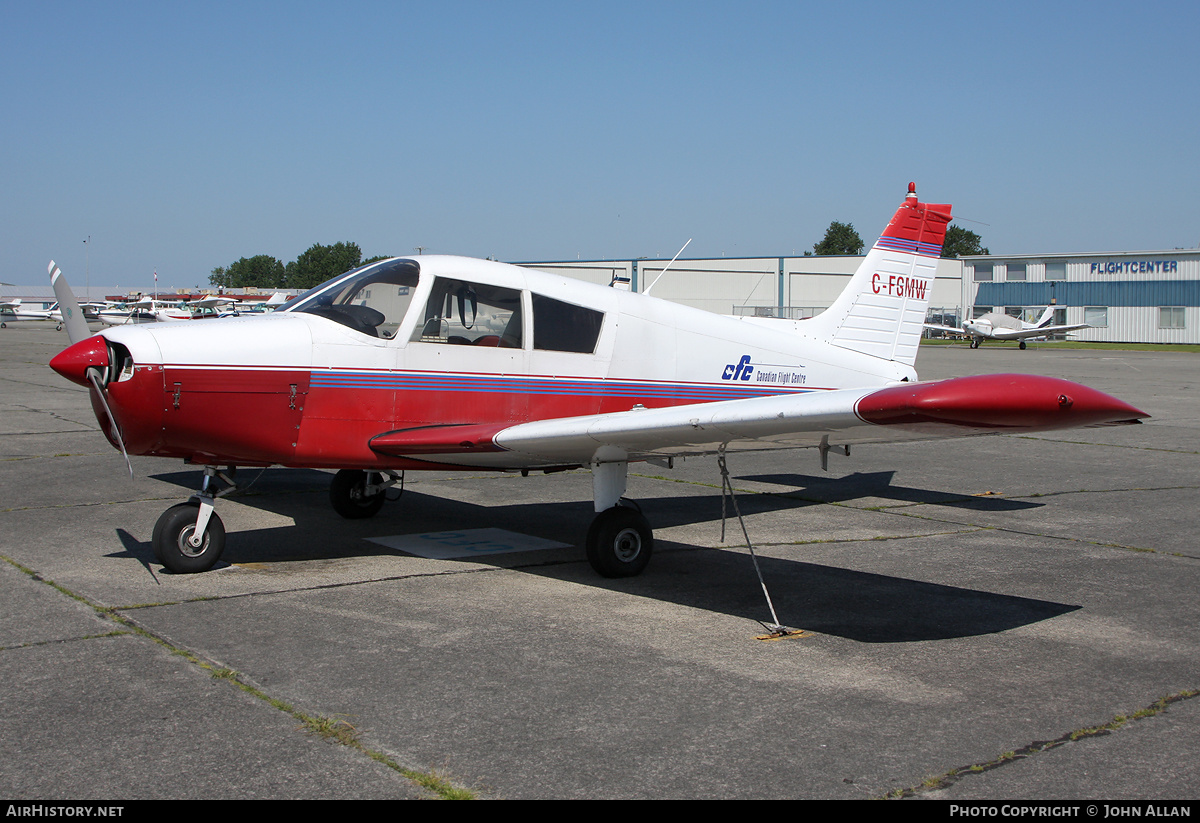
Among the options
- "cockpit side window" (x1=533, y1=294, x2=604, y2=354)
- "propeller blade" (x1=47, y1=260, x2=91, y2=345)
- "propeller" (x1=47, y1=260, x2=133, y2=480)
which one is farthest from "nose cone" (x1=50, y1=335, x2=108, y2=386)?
"cockpit side window" (x1=533, y1=294, x2=604, y2=354)

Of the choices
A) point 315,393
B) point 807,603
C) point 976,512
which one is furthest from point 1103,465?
point 315,393

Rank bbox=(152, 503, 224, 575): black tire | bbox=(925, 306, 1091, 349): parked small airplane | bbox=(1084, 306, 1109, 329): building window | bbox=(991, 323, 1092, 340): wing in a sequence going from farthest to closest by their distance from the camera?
bbox=(1084, 306, 1109, 329): building window < bbox=(991, 323, 1092, 340): wing < bbox=(925, 306, 1091, 349): parked small airplane < bbox=(152, 503, 224, 575): black tire

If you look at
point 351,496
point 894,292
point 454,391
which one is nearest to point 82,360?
point 454,391

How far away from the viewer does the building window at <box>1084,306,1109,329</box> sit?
66062mm

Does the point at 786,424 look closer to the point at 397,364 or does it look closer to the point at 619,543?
the point at 619,543

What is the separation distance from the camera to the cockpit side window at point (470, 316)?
22.2 feet

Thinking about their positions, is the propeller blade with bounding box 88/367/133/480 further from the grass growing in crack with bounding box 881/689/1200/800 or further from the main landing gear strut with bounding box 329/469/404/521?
the grass growing in crack with bounding box 881/689/1200/800

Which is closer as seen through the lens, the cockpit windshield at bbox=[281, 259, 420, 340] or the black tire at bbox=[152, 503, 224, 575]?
the black tire at bbox=[152, 503, 224, 575]

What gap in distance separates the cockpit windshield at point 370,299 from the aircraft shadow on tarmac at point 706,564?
1.70 metres

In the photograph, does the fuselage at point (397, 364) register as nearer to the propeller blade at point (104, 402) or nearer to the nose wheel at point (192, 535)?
the propeller blade at point (104, 402)

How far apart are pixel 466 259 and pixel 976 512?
17.1 ft

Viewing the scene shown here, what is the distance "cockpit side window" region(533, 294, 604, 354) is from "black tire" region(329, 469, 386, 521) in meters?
2.32

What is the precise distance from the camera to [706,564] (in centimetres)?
704

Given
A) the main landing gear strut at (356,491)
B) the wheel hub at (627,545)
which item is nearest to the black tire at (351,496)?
the main landing gear strut at (356,491)
